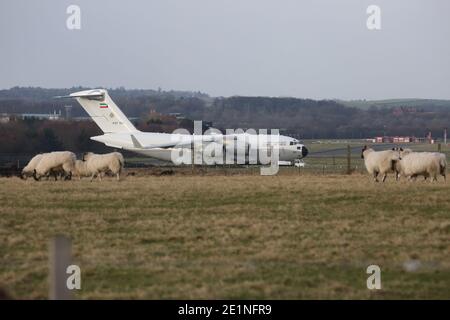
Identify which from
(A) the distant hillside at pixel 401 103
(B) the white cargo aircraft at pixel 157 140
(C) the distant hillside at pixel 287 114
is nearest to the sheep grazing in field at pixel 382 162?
(B) the white cargo aircraft at pixel 157 140

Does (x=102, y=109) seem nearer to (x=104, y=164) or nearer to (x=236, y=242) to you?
(x=104, y=164)

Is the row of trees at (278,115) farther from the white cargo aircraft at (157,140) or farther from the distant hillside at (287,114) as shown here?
the white cargo aircraft at (157,140)

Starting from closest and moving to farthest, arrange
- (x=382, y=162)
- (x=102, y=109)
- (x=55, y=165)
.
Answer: (x=382, y=162) → (x=55, y=165) → (x=102, y=109)

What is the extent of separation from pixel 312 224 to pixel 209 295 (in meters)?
6.57

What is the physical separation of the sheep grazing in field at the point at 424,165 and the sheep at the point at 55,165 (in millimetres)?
11599

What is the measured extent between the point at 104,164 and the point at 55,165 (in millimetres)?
1776

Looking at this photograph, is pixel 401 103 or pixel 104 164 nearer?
pixel 104 164

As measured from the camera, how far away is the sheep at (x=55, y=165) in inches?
1353

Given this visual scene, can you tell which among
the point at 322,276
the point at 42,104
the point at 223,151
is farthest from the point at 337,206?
the point at 42,104

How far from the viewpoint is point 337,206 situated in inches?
800

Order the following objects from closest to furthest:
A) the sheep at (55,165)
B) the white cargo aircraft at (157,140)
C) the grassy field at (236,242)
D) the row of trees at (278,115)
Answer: the grassy field at (236,242), the sheep at (55,165), the white cargo aircraft at (157,140), the row of trees at (278,115)

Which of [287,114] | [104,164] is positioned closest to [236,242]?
[104,164]

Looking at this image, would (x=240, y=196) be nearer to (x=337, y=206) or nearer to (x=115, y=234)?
(x=337, y=206)

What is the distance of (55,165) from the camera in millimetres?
34531
